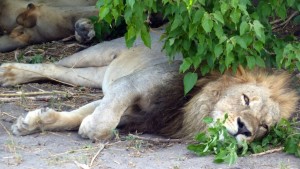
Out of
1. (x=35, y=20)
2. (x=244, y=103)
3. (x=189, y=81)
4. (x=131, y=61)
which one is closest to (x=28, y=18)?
(x=35, y=20)

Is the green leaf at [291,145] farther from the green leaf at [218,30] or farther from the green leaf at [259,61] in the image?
the green leaf at [218,30]

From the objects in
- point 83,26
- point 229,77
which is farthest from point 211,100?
point 83,26

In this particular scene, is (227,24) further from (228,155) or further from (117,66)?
(117,66)

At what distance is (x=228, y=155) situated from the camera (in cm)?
473

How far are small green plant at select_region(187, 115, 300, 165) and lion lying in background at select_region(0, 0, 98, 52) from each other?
248 cm

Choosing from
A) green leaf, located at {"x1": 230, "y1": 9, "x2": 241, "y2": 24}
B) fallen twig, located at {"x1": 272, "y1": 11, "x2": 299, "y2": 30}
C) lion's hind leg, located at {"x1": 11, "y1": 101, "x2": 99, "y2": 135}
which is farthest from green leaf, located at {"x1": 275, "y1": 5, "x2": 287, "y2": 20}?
fallen twig, located at {"x1": 272, "y1": 11, "x2": 299, "y2": 30}

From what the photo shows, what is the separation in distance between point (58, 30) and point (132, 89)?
203 cm

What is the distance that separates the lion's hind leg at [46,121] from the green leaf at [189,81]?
77 cm

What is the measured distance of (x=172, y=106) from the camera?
17.9ft

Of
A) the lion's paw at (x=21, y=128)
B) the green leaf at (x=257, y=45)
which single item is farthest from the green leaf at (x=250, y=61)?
the lion's paw at (x=21, y=128)

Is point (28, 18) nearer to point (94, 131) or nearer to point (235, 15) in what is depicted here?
point (94, 131)

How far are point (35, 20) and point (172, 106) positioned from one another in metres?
2.19

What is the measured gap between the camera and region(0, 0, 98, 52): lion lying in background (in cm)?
720

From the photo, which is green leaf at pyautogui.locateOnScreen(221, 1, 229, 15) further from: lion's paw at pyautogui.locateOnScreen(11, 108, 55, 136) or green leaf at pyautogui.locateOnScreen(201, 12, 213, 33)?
lion's paw at pyautogui.locateOnScreen(11, 108, 55, 136)
